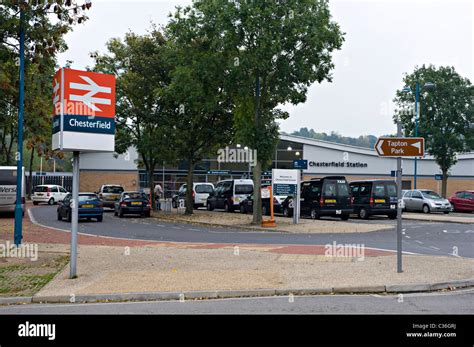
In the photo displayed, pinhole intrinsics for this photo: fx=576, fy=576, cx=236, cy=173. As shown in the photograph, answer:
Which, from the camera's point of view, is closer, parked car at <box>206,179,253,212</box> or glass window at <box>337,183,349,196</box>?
glass window at <box>337,183,349,196</box>

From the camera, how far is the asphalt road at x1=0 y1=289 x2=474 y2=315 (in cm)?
859

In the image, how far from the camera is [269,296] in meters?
9.93

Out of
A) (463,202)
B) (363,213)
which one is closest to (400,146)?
(363,213)

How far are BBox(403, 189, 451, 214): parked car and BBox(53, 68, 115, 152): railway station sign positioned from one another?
1118 inches

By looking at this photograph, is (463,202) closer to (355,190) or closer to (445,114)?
(445,114)

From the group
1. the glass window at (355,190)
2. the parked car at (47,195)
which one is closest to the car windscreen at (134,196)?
the glass window at (355,190)

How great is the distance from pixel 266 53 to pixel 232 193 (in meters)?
15.1

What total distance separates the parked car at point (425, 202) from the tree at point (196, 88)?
13.0 m

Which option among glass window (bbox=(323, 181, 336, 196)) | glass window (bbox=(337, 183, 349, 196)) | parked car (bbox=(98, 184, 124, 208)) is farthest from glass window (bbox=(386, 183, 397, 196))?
parked car (bbox=(98, 184, 124, 208))

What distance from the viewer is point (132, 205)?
107ft

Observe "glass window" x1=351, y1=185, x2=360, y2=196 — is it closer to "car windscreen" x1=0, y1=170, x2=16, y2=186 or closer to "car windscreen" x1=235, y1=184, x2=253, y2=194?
"car windscreen" x1=235, y1=184, x2=253, y2=194

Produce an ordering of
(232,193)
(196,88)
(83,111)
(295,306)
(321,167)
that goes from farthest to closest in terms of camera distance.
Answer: (321,167) → (232,193) → (196,88) → (83,111) → (295,306)

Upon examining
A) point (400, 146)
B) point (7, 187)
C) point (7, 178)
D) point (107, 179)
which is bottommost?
point (7, 187)
